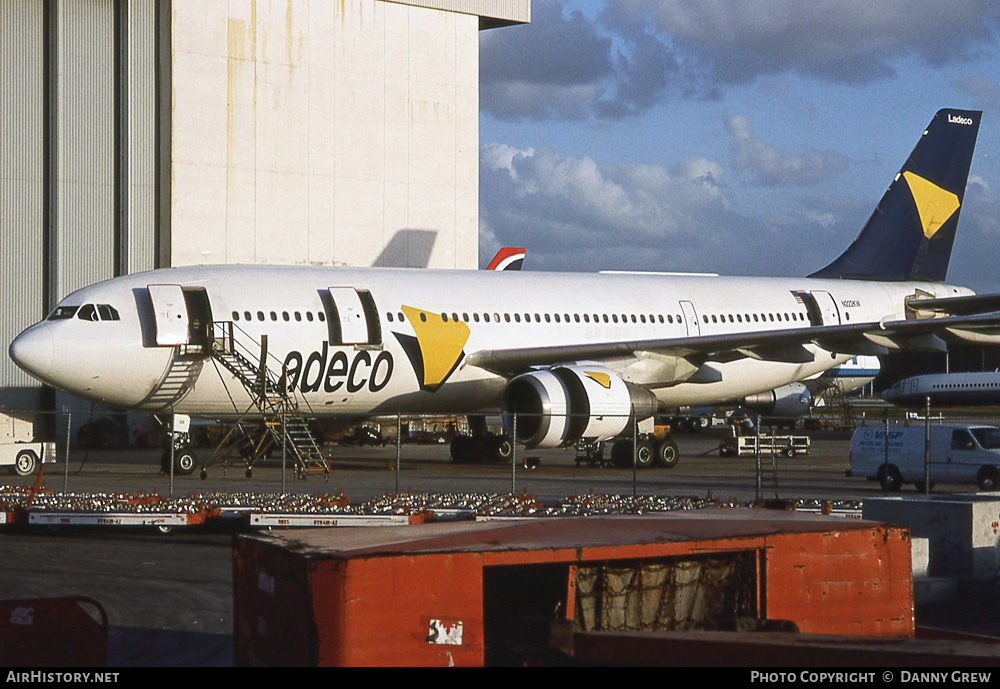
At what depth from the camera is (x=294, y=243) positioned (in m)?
36.6

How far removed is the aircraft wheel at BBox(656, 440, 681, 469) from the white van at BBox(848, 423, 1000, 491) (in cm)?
418

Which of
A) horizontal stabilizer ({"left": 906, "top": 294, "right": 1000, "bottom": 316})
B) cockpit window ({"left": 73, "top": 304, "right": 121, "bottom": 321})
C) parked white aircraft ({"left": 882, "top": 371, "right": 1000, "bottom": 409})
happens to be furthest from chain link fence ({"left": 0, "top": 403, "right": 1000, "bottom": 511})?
parked white aircraft ({"left": 882, "top": 371, "right": 1000, "bottom": 409})

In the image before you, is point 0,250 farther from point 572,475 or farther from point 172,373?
point 572,475

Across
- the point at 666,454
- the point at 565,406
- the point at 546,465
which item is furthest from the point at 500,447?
the point at 565,406

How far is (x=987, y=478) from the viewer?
66.2ft

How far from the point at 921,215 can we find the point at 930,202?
0.59 m

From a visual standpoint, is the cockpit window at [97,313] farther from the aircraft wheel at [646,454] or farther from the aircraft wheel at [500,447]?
the aircraft wheel at [646,454]

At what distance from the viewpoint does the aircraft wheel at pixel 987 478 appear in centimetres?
2002

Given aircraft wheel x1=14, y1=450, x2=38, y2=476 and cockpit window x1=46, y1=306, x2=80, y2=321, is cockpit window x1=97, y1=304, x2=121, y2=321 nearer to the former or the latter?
cockpit window x1=46, y1=306, x2=80, y2=321

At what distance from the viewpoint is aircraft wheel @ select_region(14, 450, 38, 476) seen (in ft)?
74.9

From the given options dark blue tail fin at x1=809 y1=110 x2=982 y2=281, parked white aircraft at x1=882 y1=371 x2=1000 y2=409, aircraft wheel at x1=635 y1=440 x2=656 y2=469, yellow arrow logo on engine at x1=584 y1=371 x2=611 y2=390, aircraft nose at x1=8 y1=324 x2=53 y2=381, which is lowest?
parked white aircraft at x1=882 y1=371 x2=1000 y2=409

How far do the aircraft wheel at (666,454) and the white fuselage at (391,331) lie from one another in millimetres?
1325

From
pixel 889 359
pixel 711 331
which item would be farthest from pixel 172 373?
pixel 889 359
